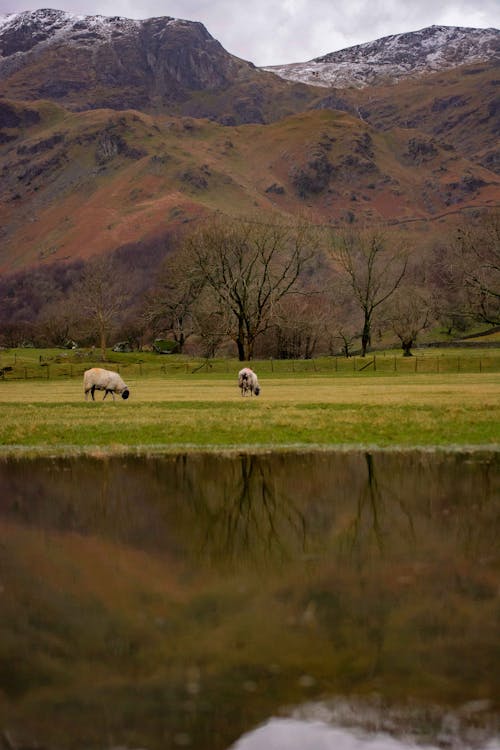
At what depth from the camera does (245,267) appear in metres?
99.2

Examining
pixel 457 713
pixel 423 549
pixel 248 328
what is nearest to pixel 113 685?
pixel 457 713

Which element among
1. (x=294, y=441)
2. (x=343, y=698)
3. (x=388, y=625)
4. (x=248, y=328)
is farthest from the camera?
(x=248, y=328)

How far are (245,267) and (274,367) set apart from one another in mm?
15026

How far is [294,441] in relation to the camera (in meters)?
28.8

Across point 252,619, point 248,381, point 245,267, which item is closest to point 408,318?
point 245,267

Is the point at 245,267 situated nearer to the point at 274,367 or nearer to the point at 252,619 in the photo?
the point at 274,367

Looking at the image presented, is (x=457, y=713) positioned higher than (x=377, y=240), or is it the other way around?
(x=377, y=240)

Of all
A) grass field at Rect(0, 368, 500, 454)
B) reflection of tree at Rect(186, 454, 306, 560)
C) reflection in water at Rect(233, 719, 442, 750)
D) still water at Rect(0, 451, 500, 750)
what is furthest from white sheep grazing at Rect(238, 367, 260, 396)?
reflection in water at Rect(233, 719, 442, 750)

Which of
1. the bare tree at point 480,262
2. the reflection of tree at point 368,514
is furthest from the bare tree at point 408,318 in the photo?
the reflection of tree at point 368,514

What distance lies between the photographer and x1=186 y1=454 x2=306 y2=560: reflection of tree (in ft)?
45.1

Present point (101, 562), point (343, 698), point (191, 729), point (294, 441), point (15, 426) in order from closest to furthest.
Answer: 1. point (191, 729)
2. point (343, 698)
3. point (101, 562)
4. point (294, 441)
5. point (15, 426)

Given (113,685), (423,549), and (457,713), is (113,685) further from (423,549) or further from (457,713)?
(423,549)

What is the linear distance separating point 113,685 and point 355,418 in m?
25.2

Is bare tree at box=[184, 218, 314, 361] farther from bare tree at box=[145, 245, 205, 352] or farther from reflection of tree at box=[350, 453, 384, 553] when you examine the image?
reflection of tree at box=[350, 453, 384, 553]
